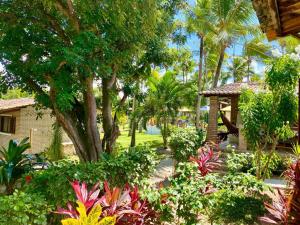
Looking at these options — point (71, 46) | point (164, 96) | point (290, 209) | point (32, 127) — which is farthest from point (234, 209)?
point (32, 127)

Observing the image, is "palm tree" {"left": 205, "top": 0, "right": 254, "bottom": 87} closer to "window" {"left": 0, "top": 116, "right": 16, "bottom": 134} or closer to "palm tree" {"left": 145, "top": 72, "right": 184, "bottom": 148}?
"palm tree" {"left": 145, "top": 72, "right": 184, "bottom": 148}

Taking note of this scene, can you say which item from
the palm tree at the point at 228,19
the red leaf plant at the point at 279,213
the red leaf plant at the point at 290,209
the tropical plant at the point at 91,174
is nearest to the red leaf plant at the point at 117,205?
the tropical plant at the point at 91,174

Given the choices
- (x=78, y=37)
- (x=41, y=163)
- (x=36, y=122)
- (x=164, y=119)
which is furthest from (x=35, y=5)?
(x=164, y=119)

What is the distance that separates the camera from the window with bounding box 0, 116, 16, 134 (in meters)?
18.3

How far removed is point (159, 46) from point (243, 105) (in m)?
3.64

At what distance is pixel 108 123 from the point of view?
10.8 meters

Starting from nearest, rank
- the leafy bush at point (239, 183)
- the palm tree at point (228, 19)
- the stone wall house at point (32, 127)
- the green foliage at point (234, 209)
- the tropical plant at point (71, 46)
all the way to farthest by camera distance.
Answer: the leafy bush at point (239, 183) → the green foliage at point (234, 209) → the tropical plant at point (71, 46) → the palm tree at point (228, 19) → the stone wall house at point (32, 127)

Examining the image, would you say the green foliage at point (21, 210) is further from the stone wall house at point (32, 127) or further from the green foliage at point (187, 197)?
the stone wall house at point (32, 127)

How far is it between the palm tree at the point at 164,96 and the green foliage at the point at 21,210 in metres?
15.3

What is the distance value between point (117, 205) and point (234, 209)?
125 inches

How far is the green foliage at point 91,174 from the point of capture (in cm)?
502

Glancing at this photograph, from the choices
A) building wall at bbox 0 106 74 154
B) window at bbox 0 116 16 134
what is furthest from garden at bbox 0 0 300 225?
window at bbox 0 116 16 134

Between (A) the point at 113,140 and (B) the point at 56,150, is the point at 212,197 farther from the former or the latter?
(B) the point at 56,150

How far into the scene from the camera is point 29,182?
17.6 feet
